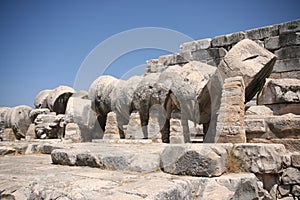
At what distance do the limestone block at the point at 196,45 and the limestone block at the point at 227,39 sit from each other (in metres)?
0.24

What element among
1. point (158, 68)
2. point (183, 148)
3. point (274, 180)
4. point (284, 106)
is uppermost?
point (158, 68)

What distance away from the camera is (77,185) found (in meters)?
2.27

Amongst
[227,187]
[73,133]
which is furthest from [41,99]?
[227,187]

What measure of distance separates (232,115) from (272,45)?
Answer: 525 cm

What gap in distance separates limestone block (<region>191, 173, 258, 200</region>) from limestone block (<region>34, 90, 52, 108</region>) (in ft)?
39.8

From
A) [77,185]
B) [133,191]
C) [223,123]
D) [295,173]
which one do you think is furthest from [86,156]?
[295,173]

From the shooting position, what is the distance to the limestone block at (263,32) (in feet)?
27.8

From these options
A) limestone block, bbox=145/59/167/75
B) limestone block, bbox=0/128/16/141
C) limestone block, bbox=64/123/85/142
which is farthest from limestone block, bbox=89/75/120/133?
limestone block, bbox=0/128/16/141

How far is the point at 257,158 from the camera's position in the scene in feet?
11.1

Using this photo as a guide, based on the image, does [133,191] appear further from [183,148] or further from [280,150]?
[280,150]

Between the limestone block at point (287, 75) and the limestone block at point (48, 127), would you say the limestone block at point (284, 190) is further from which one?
the limestone block at point (48, 127)

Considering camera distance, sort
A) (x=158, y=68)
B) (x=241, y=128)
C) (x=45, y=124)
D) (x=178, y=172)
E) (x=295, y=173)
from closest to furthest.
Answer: (x=178, y=172) → (x=295, y=173) → (x=241, y=128) → (x=45, y=124) → (x=158, y=68)

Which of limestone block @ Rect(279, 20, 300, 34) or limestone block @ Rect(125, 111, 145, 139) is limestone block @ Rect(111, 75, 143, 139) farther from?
limestone block @ Rect(279, 20, 300, 34)

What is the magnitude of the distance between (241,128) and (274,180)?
2.89 feet
